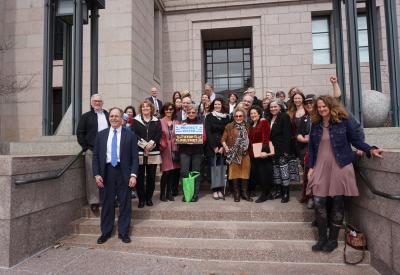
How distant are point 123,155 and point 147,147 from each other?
81 centimetres

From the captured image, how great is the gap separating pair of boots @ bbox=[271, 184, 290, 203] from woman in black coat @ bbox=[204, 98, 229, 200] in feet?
3.32

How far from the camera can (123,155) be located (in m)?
4.78

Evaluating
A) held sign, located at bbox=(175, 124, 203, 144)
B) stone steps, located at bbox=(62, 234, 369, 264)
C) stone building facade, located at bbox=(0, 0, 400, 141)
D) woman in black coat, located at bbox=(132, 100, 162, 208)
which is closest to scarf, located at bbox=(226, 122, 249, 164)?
held sign, located at bbox=(175, 124, 203, 144)

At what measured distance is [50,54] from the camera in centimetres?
702

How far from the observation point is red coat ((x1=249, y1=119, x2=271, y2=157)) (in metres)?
5.64

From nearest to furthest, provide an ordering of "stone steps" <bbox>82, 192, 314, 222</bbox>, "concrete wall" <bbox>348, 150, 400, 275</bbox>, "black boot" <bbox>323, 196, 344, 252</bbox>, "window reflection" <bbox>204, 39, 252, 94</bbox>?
"concrete wall" <bbox>348, 150, 400, 275</bbox>, "black boot" <bbox>323, 196, 344, 252</bbox>, "stone steps" <bbox>82, 192, 314, 222</bbox>, "window reflection" <bbox>204, 39, 252, 94</bbox>

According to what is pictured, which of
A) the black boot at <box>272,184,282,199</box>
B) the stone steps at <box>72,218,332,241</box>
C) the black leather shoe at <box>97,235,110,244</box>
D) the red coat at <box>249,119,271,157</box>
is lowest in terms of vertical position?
the black leather shoe at <box>97,235,110,244</box>

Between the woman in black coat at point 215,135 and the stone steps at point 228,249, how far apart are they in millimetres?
1567

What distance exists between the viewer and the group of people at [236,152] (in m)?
4.15

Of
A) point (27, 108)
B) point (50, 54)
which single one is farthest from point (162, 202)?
point (27, 108)

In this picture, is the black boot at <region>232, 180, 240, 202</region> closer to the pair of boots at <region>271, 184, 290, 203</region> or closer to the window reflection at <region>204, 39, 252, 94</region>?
the pair of boots at <region>271, 184, 290, 203</region>

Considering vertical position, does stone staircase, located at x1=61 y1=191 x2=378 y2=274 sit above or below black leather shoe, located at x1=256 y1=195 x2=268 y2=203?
below

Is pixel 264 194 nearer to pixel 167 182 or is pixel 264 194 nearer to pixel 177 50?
pixel 167 182

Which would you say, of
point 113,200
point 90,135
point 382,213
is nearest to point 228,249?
point 113,200
